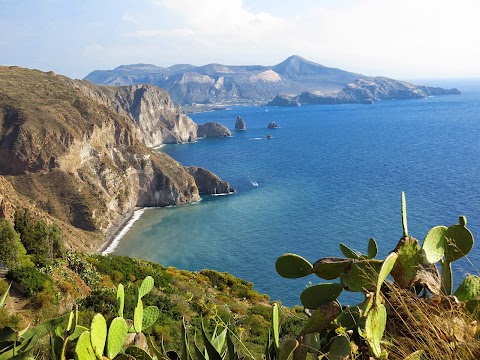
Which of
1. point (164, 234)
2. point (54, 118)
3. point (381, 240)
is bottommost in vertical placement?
point (164, 234)

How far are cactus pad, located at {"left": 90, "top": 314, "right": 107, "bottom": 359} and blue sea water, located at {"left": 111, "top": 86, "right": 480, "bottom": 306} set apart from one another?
30749 mm

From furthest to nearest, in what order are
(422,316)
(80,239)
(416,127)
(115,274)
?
(416,127) < (80,239) < (115,274) < (422,316)

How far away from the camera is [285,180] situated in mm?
85438

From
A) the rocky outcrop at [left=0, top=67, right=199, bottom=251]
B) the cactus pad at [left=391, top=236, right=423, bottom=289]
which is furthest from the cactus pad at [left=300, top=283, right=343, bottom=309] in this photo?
the rocky outcrop at [left=0, top=67, right=199, bottom=251]

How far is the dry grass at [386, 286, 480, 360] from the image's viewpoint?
271 cm

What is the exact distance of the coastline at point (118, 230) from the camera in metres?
55.8

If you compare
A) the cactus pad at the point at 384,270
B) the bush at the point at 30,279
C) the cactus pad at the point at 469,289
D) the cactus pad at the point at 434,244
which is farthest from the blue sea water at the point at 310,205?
the cactus pad at the point at 384,270

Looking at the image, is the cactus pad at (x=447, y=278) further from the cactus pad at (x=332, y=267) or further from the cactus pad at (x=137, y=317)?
the cactus pad at (x=137, y=317)

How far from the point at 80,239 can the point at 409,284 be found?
57.1m

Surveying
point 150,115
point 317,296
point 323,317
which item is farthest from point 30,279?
point 150,115

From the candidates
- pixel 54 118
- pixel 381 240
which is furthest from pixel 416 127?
pixel 54 118

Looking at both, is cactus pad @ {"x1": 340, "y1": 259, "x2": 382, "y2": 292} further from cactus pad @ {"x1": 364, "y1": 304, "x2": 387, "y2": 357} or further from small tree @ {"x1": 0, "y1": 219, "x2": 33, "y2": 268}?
small tree @ {"x1": 0, "y1": 219, "x2": 33, "y2": 268}

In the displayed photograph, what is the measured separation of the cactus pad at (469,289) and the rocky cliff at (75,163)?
51178 mm

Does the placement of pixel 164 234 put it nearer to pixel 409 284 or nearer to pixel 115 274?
pixel 115 274
